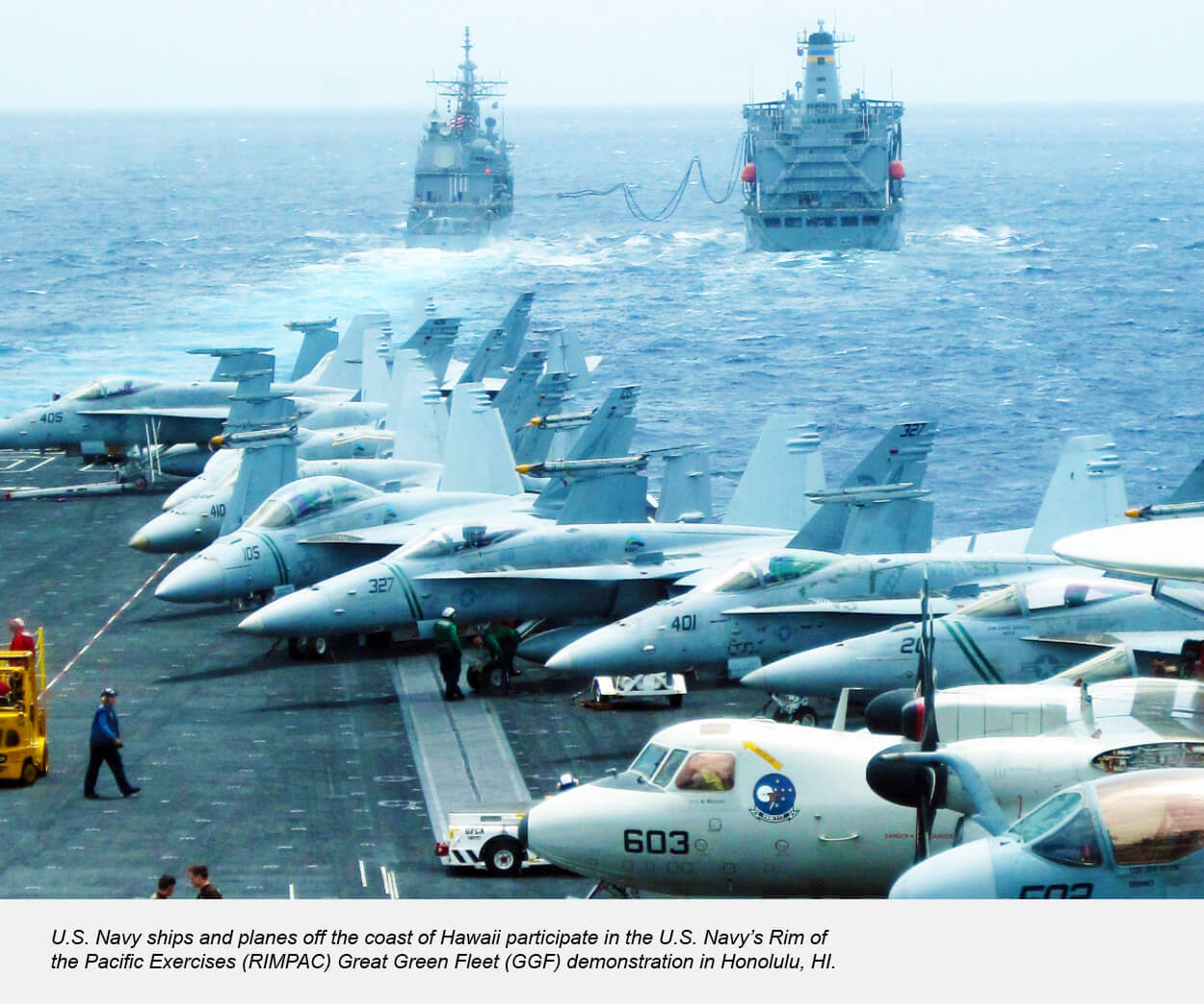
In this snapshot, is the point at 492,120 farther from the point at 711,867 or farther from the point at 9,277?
the point at 711,867

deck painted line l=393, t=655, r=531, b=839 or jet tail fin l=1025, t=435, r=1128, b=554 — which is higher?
jet tail fin l=1025, t=435, r=1128, b=554

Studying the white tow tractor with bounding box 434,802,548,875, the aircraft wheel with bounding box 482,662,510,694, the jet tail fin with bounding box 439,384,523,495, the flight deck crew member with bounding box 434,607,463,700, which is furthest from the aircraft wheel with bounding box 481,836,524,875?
the jet tail fin with bounding box 439,384,523,495

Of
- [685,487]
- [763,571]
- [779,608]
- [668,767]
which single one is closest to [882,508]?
[763,571]

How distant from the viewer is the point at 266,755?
1069 inches

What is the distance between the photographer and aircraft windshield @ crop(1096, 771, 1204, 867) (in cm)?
1532

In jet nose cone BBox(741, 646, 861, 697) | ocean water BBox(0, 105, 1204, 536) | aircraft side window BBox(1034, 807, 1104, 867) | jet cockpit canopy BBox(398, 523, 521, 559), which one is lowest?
ocean water BBox(0, 105, 1204, 536)

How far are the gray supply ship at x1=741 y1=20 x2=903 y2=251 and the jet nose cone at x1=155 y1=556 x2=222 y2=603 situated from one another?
9173 centimetres

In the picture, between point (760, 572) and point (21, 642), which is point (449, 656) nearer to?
point (760, 572)

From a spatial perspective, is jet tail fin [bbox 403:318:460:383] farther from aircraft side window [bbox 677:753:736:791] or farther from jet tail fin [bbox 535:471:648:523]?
aircraft side window [bbox 677:753:736:791]

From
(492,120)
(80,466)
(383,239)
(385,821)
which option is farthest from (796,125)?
(385,821)

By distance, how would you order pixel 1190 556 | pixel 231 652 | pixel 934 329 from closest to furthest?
1. pixel 1190 556
2. pixel 231 652
3. pixel 934 329

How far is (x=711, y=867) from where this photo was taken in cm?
1852

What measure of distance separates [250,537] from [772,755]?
19.3 metres

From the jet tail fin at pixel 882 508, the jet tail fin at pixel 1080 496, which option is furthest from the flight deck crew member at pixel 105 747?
the jet tail fin at pixel 1080 496
